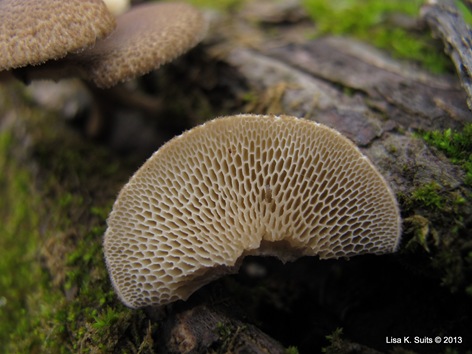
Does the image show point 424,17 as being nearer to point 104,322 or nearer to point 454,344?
point 454,344

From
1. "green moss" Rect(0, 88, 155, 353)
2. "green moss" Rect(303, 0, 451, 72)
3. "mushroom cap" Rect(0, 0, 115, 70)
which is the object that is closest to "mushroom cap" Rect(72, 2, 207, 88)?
"mushroom cap" Rect(0, 0, 115, 70)

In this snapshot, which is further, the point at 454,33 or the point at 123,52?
the point at 454,33

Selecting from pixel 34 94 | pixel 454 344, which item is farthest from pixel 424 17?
pixel 34 94

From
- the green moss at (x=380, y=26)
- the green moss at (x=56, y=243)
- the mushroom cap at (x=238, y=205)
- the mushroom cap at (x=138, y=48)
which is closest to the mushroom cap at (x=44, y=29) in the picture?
the mushroom cap at (x=138, y=48)

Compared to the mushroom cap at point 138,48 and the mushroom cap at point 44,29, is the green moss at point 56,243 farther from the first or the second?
the mushroom cap at point 44,29

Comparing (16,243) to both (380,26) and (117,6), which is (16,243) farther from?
(380,26)

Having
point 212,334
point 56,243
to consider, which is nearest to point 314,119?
point 212,334
